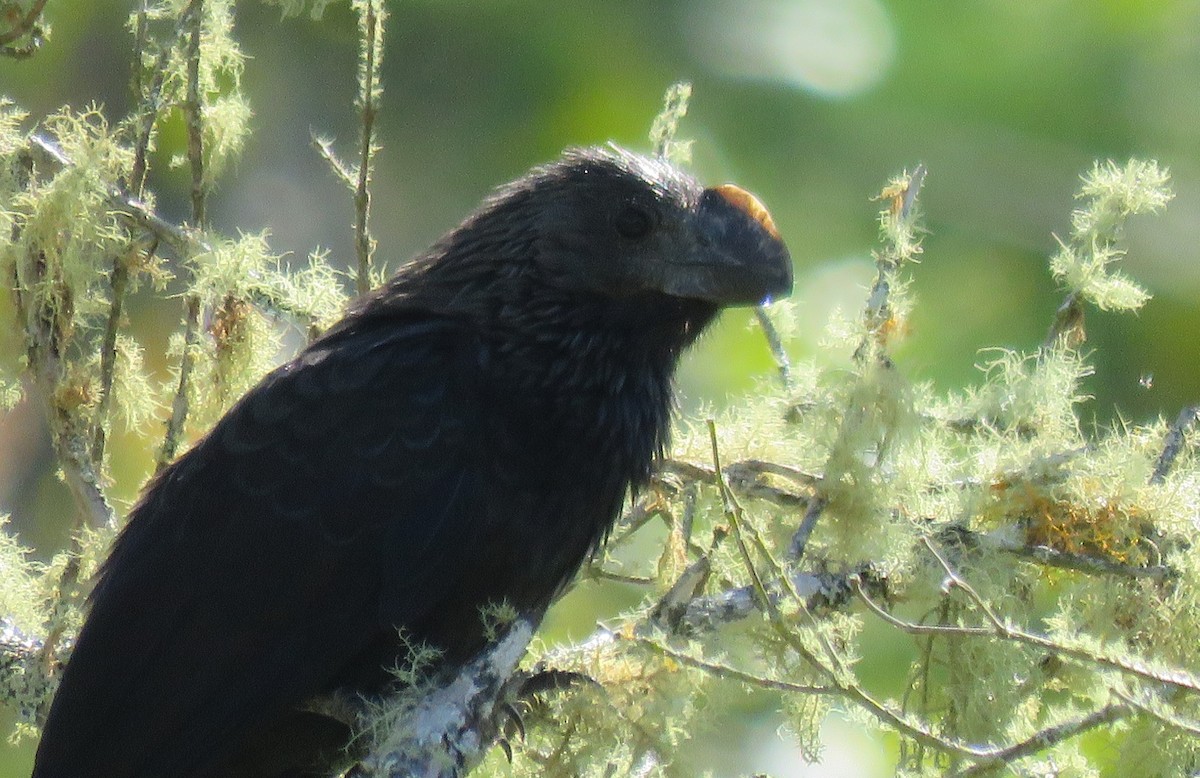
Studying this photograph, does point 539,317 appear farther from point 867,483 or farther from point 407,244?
point 407,244

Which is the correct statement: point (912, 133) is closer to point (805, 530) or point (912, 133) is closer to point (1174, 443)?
point (1174, 443)

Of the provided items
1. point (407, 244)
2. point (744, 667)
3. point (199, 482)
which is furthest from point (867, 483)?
point (407, 244)

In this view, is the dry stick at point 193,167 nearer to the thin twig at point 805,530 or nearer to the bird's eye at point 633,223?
the bird's eye at point 633,223

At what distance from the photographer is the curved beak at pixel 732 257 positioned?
2758mm

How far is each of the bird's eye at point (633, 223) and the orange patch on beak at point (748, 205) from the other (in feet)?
0.51

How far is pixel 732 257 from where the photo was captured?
9.17ft

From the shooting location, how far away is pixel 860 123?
443cm

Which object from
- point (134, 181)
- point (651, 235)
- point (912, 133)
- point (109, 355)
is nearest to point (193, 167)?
point (134, 181)

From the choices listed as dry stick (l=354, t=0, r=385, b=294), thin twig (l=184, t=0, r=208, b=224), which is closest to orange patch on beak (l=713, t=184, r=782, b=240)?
dry stick (l=354, t=0, r=385, b=294)

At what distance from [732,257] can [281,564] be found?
1087mm

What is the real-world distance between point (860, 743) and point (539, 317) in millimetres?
2105

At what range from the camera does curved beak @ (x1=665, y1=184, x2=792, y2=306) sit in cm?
276

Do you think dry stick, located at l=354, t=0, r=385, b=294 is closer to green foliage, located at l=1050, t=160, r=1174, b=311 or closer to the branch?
the branch

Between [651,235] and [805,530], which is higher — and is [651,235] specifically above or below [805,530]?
above
